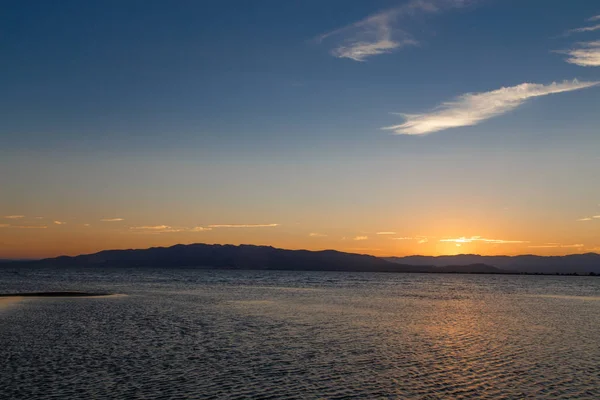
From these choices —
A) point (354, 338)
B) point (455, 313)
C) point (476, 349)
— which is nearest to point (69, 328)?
point (354, 338)

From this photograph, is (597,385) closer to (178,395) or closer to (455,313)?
(178,395)

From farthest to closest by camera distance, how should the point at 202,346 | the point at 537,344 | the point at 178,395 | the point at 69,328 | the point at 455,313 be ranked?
1. the point at 455,313
2. the point at 69,328
3. the point at 537,344
4. the point at 202,346
5. the point at 178,395

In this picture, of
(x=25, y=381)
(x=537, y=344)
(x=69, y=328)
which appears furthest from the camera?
(x=69, y=328)

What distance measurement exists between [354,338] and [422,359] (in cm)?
988

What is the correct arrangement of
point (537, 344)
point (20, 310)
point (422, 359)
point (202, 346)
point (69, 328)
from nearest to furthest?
point (422, 359)
point (202, 346)
point (537, 344)
point (69, 328)
point (20, 310)

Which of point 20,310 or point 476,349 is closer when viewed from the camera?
point 476,349

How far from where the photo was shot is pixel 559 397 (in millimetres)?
25938

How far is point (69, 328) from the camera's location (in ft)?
156

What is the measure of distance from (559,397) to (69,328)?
41.6m

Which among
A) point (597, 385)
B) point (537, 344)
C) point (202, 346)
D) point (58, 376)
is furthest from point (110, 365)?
point (537, 344)

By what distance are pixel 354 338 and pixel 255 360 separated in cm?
1383

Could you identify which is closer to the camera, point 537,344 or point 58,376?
point 58,376

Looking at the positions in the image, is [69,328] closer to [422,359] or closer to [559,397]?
[422,359]

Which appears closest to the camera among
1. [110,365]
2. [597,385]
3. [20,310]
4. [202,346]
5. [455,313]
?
[597,385]
